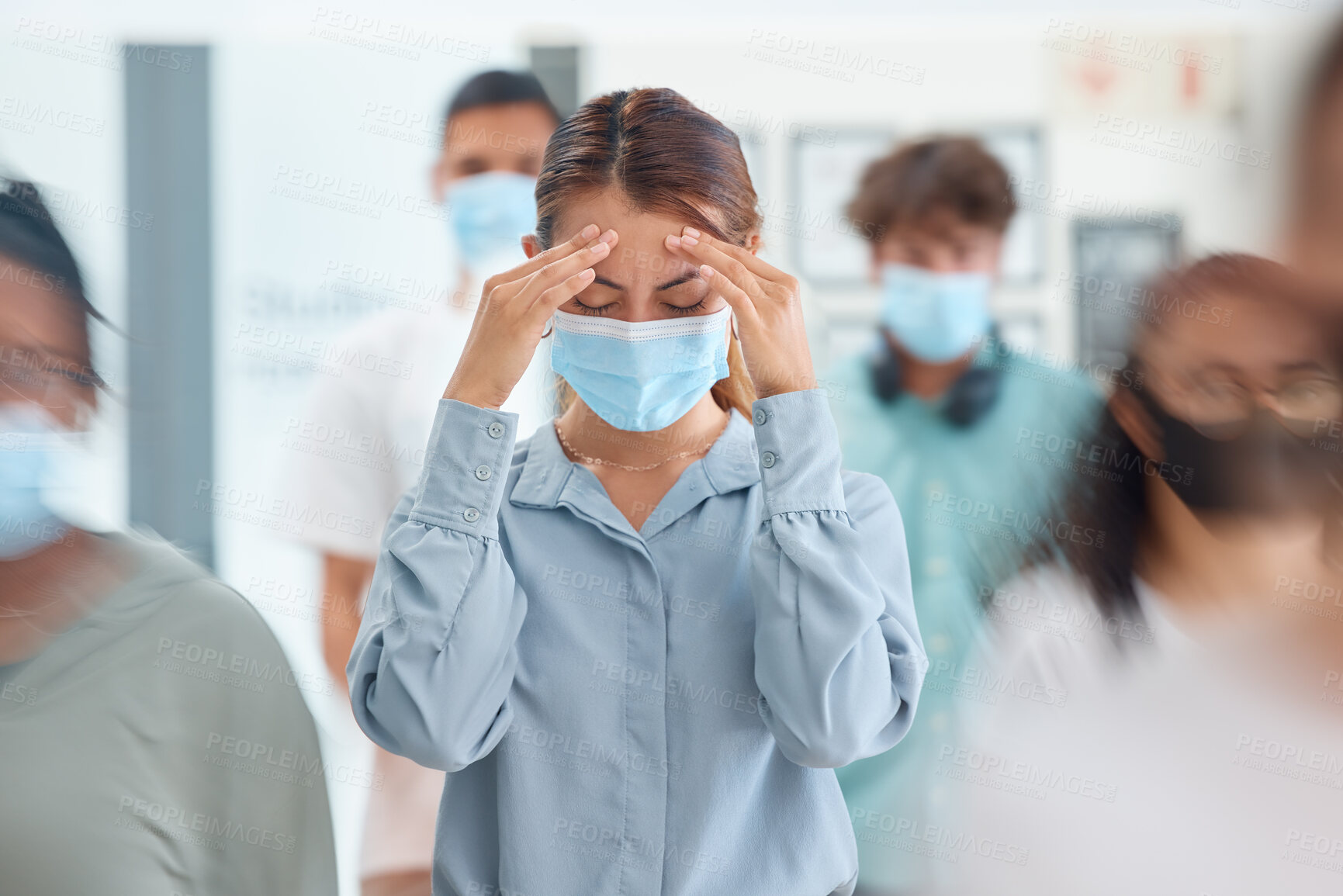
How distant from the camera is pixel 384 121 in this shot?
7.18 feet

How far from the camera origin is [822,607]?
3.16ft

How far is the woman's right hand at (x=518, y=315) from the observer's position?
1039mm

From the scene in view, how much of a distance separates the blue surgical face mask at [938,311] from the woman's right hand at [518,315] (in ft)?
3.37

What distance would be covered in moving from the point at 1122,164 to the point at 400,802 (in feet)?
6.54

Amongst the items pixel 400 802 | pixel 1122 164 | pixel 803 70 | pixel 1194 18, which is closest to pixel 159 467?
pixel 400 802

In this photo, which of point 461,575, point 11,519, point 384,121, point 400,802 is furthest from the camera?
point 384,121

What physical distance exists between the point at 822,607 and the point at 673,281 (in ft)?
1.31

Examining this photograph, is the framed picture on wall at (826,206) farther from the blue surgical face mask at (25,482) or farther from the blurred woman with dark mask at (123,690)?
the blue surgical face mask at (25,482)

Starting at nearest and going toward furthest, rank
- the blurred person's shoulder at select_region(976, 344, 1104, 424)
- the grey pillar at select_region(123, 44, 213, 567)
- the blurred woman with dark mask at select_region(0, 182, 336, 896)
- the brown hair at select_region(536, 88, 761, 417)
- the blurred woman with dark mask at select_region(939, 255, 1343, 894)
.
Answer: the brown hair at select_region(536, 88, 761, 417)
the blurred woman with dark mask at select_region(0, 182, 336, 896)
the blurred woman with dark mask at select_region(939, 255, 1343, 894)
the blurred person's shoulder at select_region(976, 344, 1104, 424)
the grey pillar at select_region(123, 44, 213, 567)

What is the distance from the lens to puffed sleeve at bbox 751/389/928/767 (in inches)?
37.6

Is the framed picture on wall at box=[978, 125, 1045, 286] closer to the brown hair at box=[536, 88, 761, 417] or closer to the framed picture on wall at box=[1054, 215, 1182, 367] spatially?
the framed picture on wall at box=[1054, 215, 1182, 367]

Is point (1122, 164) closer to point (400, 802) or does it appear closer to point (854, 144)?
point (854, 144)

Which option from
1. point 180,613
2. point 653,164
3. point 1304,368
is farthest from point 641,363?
point 1304,368

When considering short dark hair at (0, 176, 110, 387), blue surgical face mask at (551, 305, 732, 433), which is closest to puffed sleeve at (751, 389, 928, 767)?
blue surgical face mask at (551, 305, 732, 433)
